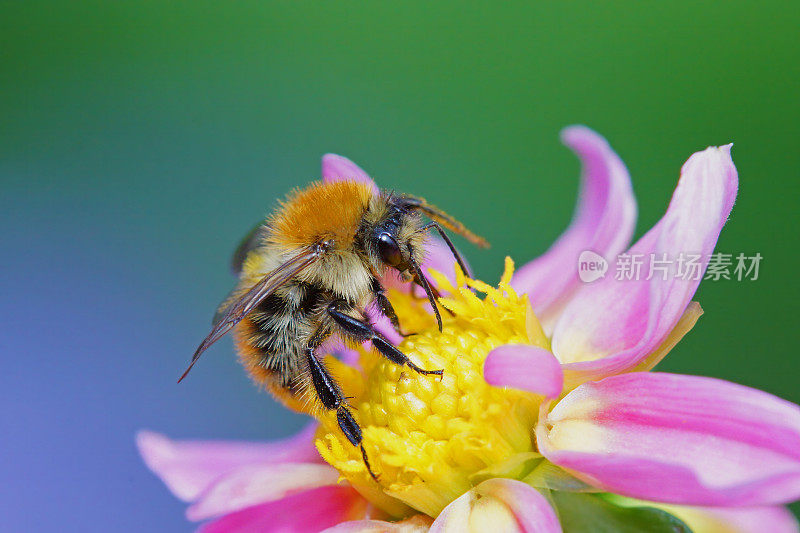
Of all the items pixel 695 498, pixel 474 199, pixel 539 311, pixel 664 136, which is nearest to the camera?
pixel 695 498

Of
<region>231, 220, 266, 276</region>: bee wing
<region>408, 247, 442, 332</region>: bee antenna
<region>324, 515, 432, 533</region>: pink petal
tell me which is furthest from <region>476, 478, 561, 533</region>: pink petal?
<region>231, 220, 266, 276</region>: bee wing

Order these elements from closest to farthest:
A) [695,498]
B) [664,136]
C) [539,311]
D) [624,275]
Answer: [695,498]
[624,275]
[539,311]
[664,136]

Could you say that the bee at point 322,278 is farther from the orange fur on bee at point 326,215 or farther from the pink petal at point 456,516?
the pink petal at point 456,516

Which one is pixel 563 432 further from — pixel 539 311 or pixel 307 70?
pixel 307 70

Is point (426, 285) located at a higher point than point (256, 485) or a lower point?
higher

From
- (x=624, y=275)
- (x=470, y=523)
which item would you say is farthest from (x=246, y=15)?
(x=470, y=523)

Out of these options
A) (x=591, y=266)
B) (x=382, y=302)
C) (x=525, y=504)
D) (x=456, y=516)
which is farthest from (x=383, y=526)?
(x=591, y=266)

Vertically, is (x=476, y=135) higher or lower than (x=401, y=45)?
lower

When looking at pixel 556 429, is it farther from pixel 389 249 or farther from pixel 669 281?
pixel 389 249
